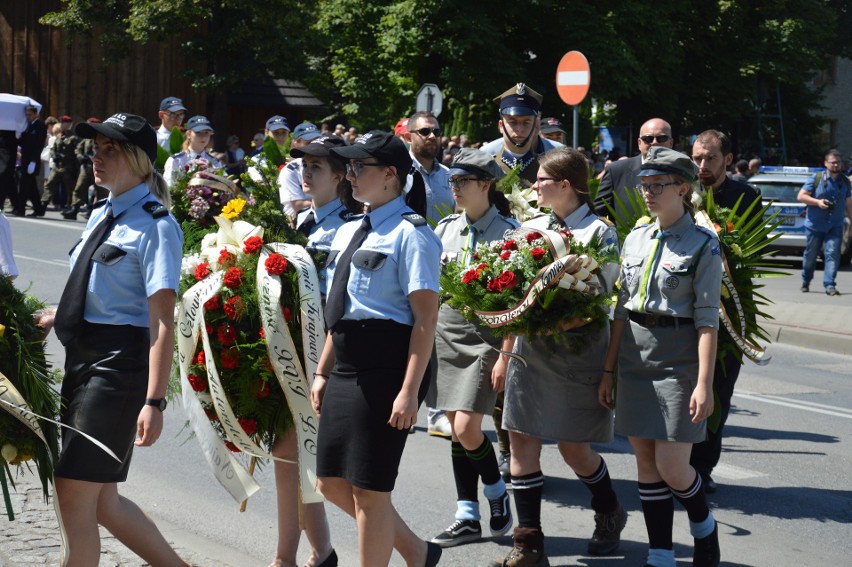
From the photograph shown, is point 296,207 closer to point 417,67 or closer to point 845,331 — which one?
point 845,331

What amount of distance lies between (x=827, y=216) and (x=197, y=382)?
1429cm

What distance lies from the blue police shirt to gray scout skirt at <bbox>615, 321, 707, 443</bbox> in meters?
13.2

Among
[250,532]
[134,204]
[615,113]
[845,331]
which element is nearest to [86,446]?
[134,204]

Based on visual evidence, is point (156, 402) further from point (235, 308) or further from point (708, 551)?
point (708, 551)

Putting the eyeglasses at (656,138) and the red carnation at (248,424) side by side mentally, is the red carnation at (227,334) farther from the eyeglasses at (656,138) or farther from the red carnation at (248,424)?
the eyeglasses at (656,138)

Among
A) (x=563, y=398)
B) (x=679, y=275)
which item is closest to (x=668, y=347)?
(x=679, y=275)

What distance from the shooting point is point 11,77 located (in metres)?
35.4

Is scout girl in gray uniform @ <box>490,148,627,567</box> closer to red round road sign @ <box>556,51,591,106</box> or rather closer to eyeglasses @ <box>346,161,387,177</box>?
eyeglasses @ <box>346,161,387,177</box>

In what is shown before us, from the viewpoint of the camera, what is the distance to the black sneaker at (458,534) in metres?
5.95

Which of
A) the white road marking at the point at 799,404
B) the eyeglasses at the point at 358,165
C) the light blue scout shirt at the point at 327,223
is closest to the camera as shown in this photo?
the eyeglasses at the point at 358,165

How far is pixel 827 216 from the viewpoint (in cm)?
1761

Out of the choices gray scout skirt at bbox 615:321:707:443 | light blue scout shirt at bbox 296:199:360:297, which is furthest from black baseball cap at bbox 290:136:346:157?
gray scout skirt at bbox 615:321:707:443

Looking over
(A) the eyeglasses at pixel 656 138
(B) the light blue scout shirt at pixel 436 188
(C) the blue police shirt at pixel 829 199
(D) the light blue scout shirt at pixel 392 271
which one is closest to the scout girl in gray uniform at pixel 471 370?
(D) the light blue scout shirt at pixel 392 271

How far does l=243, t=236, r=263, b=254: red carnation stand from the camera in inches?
205
